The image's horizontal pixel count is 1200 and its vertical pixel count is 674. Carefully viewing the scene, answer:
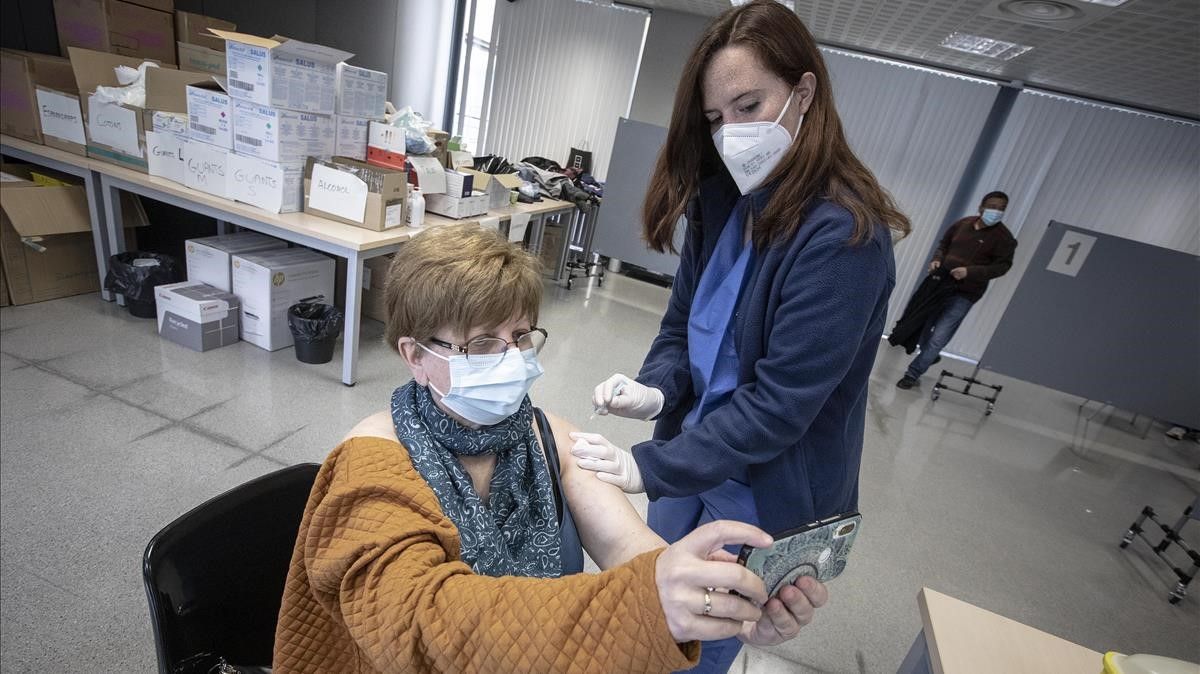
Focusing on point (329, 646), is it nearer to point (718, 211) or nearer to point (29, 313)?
point (718, 211)

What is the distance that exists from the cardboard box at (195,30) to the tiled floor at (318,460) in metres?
1.77

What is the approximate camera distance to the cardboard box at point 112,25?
3.04m

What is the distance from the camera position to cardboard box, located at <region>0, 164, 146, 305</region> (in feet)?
8.82

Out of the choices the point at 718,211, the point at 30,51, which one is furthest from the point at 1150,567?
the point at 30,51

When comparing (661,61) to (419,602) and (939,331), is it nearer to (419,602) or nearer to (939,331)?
(939,331)

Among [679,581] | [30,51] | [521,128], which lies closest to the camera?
[679,581]

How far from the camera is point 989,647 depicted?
0.94 metres

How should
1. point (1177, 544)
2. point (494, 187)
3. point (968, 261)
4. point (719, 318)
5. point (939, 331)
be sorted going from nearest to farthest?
point (719, 318) < point (1177, 544) < point (494, 187) < point (968, 261) < point (939, 331)

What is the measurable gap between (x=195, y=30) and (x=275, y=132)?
69.7 inches

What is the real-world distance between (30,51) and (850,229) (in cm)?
445

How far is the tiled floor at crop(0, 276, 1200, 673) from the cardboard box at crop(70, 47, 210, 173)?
0.87 metres

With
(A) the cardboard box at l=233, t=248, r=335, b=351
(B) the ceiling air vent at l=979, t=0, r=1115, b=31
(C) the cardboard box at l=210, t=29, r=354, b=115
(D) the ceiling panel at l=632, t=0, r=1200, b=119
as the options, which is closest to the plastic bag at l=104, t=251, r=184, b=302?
(A) the cardboard box at l=233, t=248, r=335, b=351

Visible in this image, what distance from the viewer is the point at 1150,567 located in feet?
8.99

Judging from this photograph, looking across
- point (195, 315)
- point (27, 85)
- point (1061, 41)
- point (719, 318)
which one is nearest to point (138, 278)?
point (195, 315)
